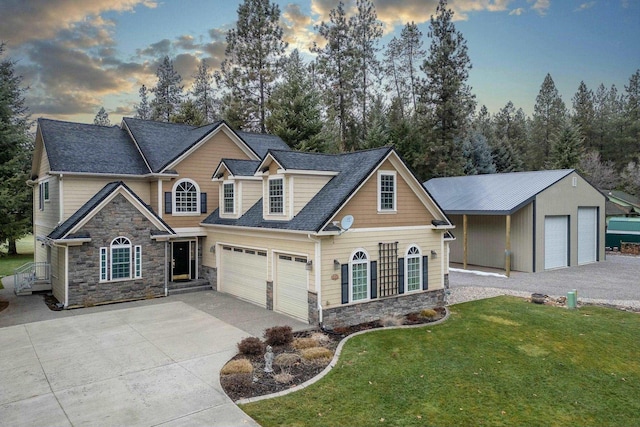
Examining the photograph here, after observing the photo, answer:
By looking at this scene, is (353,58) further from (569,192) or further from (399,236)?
(399,236)

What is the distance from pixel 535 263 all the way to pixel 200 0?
23.9 meters

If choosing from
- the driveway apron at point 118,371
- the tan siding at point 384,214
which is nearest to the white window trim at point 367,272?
the tan siding at point 384,214

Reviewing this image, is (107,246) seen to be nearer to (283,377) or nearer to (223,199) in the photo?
(223,199)

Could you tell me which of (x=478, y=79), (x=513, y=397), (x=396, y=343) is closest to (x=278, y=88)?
(x=478, y=79)

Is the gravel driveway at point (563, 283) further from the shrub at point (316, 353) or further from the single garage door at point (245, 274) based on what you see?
the shrub at point (316, 353)

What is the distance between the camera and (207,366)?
8906mm

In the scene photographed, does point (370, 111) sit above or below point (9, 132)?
above

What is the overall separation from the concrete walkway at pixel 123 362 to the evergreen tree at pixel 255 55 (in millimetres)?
26534

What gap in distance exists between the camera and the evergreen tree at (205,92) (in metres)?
45.2

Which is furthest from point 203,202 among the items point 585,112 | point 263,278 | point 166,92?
point 585,112

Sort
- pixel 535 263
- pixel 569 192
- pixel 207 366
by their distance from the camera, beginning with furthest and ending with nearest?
1. pixel 569 192
2. pixel 535 263
3. pixel 207 366

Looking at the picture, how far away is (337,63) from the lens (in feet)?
Answer: 124

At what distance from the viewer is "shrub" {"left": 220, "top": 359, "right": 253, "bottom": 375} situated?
335 inches

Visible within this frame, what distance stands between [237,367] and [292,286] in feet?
15.2
